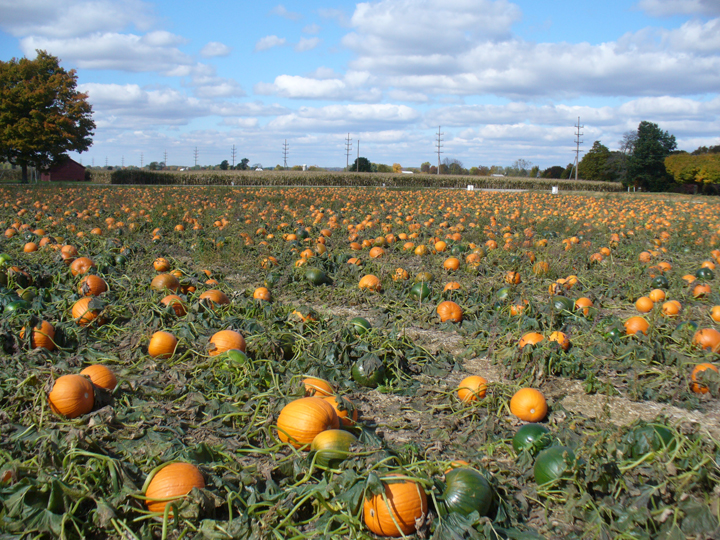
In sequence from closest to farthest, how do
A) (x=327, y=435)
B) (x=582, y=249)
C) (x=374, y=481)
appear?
(x=374, y=481) < (x=327, y=435) < (x=582, y=249)

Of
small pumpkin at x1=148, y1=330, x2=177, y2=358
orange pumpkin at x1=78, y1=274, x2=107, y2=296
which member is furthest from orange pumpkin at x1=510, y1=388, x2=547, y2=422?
orange pumpkin at x1=78, y1=274, x2=107, y2=296

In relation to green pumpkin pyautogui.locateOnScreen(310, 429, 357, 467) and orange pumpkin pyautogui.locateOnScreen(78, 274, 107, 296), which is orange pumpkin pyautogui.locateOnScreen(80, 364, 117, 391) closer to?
green pumpkin pyautogui.locateOnScreen(310, 429, 357, 467)

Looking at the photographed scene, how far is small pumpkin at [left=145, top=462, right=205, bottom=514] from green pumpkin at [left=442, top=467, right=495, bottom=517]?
122 cm

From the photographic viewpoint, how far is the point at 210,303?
5.12 meters

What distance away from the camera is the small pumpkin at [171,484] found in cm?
235

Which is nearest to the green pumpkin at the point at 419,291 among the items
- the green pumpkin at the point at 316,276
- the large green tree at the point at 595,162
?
the green pumpkin at the point at 316,276

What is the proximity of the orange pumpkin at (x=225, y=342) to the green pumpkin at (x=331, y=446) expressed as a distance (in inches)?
64.3

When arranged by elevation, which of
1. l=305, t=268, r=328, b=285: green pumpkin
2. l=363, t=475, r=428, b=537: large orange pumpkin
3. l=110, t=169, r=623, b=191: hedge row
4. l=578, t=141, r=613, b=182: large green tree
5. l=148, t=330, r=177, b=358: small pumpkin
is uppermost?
l=578, t=141, r=613, b=182: large green tree

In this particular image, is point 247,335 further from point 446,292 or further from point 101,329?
point 446,292

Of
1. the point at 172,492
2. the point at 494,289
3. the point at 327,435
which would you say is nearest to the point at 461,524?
the point at 327,435

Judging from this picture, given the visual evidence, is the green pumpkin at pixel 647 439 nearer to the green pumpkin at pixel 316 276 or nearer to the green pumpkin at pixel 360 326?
the green pumpkin at pixel 360 326

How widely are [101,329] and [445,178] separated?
54.9 metres

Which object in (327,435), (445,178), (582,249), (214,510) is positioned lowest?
(214,510)

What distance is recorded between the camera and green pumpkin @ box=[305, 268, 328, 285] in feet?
22.7
